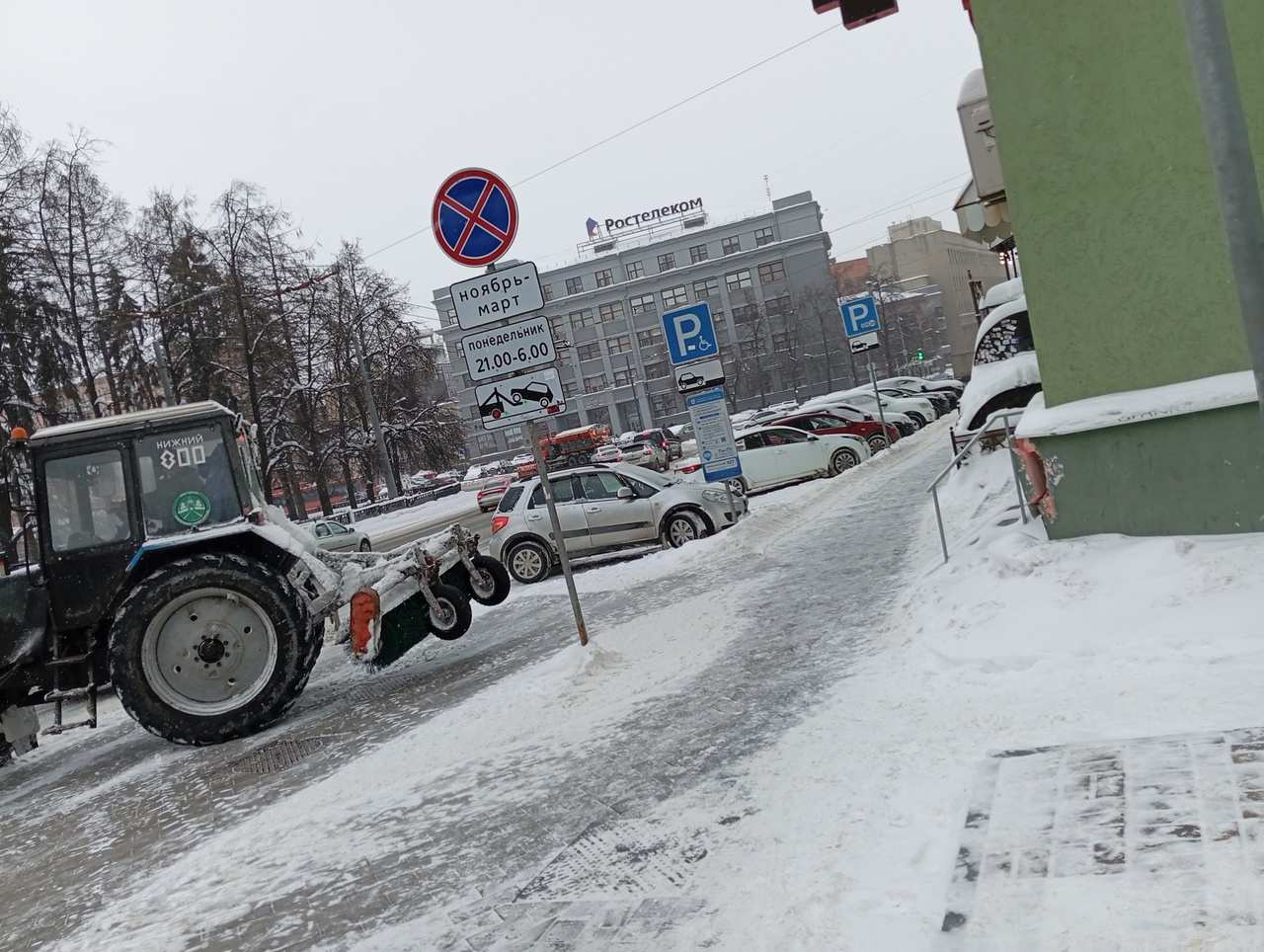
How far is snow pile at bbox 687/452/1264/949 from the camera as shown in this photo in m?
3.41

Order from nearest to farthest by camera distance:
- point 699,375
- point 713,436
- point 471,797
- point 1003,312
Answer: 1. point 471,797
2. point 1003,312
3. point 699,375
4. point 713,436

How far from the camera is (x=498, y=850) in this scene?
4895mm

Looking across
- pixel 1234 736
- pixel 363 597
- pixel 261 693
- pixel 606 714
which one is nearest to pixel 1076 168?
pixel 1234 736

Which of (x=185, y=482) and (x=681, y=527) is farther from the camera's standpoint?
(x=681, y=527)

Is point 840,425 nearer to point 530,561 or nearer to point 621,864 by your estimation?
point 530,561

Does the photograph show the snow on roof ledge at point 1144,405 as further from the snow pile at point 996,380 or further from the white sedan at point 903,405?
the white sedan at point 903,405

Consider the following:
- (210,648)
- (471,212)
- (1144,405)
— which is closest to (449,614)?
(210,648)

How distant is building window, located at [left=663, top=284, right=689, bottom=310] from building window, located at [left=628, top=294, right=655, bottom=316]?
1.27 meters

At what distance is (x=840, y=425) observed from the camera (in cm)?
2520

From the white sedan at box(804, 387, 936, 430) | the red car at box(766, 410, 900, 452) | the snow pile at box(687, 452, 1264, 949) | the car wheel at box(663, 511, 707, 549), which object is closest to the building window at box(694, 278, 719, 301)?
the white sedan at box(804, 387, 936, 430)

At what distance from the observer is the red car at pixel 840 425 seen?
24.8m

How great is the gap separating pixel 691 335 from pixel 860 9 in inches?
313

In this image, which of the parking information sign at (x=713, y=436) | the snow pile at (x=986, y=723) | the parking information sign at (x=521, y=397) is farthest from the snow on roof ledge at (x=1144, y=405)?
the parking information sign at (x=713, y=436)

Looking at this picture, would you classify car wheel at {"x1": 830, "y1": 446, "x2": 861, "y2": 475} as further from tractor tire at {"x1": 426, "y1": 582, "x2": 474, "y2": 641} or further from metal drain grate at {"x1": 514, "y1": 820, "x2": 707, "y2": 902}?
metal drain grate at {"x1": 514, "y1": 820, "x2": 707, "y2": 902}
